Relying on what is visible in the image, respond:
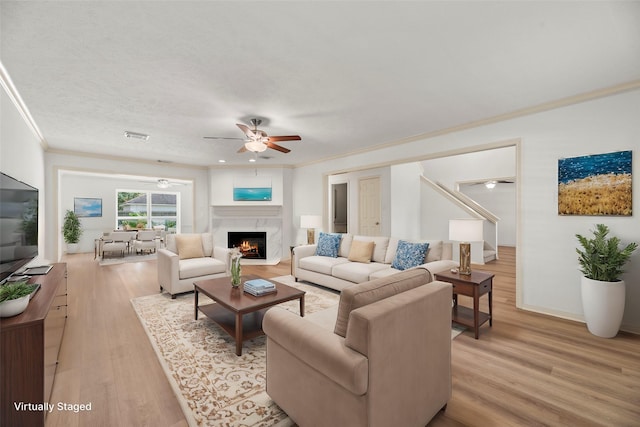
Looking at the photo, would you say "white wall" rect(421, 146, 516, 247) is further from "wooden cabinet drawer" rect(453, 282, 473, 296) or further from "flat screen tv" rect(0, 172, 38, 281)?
"flat screen tv" rect(0, 172, 38, 281)

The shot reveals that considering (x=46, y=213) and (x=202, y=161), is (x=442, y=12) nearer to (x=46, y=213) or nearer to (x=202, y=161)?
(x=202, y=161)

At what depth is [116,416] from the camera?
176 cm

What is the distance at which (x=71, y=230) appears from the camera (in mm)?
8281

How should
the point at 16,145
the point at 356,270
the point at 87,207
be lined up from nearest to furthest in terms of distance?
1. the point at 16,145
2. the point at 356,270
3. the point at 87,207

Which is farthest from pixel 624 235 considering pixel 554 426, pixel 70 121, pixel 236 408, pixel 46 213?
pixel 46 213

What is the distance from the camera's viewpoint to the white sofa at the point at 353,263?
368cm

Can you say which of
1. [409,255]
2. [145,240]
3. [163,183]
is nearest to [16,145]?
[409,255]

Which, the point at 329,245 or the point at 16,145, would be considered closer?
the point at 16,145

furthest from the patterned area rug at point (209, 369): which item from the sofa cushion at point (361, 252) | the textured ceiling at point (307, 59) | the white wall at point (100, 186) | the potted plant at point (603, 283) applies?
the white wall at point (100, 186)

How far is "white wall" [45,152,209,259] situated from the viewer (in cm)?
541

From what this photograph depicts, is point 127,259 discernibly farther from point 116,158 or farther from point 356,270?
point 356,270

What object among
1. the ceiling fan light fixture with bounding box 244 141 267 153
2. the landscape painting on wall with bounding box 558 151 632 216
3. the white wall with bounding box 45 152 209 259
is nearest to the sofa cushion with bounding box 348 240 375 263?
the ceiling fan light fixture with bounding box 244 141 267 153

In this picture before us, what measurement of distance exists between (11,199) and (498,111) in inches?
197

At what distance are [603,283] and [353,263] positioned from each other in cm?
273
